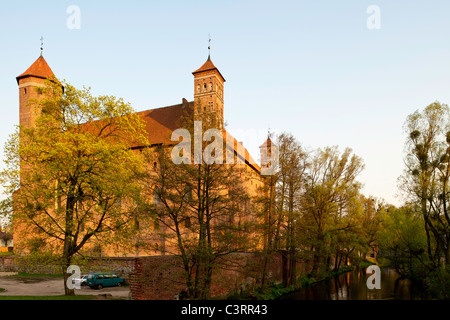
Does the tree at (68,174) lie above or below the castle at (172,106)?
below

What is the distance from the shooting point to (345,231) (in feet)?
105

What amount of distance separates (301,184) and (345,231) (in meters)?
10.3

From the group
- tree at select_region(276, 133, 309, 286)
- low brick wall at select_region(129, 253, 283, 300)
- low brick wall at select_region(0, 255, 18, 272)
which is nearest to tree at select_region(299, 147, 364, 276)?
tree at select_region(276, 133, 309, 286)

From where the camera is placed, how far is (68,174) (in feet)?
56.8

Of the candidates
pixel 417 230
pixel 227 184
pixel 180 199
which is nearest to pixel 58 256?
pixel 180 199

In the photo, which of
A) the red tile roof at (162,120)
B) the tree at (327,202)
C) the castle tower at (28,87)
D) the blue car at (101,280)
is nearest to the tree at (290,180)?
the tree at (327,202)

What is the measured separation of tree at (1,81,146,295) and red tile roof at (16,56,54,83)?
66.6 feet

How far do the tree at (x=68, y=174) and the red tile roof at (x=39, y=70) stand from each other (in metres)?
20.3

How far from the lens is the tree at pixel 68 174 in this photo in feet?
54.0

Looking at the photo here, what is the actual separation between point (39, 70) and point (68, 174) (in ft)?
81.9

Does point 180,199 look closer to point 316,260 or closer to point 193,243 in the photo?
point 193,243

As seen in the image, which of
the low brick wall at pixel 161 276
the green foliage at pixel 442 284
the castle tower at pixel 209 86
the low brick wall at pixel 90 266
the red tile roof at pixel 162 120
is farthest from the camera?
the red tile roof at pixel 162 120

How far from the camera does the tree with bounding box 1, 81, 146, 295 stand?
16.5 meters

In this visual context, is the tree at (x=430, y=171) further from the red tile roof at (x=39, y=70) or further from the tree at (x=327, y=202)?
the red tile roof at (x=39, y=70)
